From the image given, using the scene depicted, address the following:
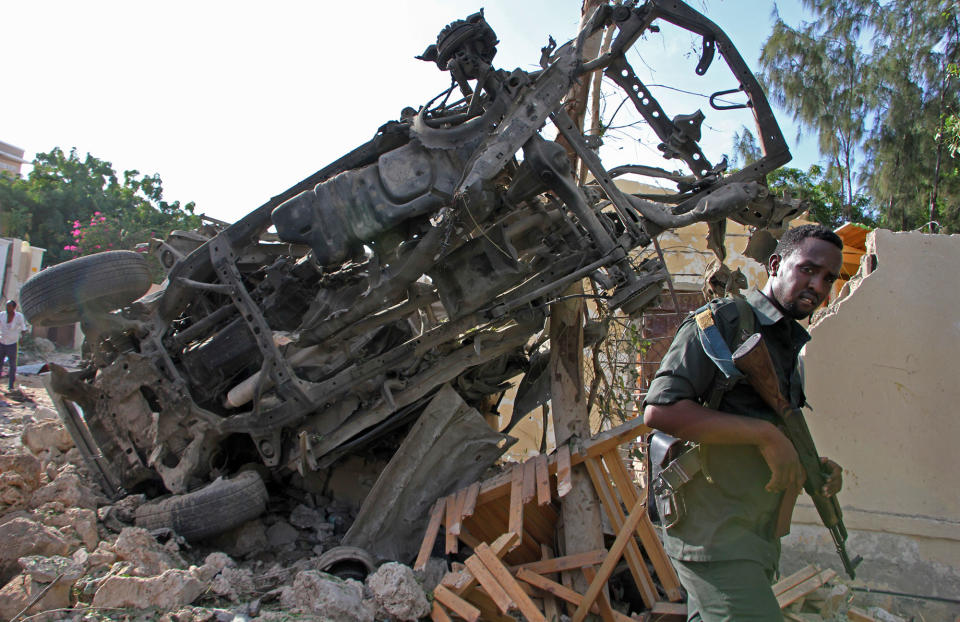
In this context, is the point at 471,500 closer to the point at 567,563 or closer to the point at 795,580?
the point at 567,563

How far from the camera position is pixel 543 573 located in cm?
440

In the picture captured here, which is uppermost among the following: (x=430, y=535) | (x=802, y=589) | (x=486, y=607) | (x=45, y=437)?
(x=45, y=437)

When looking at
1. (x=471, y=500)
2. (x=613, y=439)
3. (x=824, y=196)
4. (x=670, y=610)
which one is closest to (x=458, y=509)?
(x=471, y=500)

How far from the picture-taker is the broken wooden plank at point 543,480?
13.3ft

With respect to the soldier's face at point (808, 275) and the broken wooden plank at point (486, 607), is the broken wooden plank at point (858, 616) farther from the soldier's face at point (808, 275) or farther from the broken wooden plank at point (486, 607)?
the soldier's face at point (808, 275)

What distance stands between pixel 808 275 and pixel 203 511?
4067 millimetres

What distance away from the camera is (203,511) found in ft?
14.6

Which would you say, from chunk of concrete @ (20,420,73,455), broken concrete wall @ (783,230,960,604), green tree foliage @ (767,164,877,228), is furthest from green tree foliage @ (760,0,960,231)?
chunk of concrete @ (20,420,73,455)

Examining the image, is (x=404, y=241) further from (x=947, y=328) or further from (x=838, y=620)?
(x=947, y=328)

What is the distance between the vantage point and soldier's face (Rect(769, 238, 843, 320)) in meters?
2.08

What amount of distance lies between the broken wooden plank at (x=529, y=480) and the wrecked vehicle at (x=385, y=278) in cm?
53

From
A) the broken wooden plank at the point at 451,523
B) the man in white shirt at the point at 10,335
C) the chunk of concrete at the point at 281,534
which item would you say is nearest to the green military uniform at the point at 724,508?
the broken wooden plank at the point at 451,523

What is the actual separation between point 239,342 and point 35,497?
5.17ft

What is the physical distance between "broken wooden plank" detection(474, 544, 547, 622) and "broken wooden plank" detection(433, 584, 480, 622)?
0.23 m
